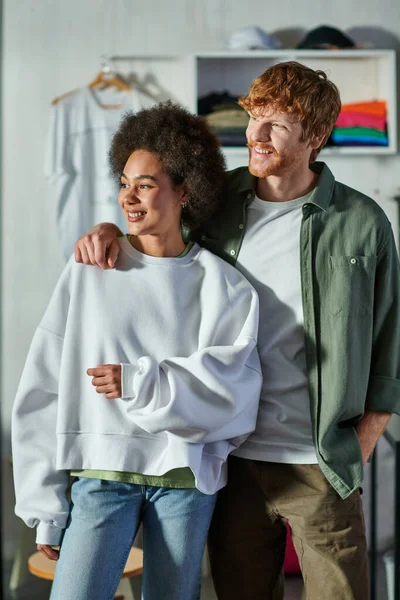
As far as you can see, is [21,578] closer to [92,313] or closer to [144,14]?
[92,313]

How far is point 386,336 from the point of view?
48.4 inches

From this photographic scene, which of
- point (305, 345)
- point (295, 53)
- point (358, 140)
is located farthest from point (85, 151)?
point (305, 345)

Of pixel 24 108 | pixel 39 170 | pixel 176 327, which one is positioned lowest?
pixel 176 327

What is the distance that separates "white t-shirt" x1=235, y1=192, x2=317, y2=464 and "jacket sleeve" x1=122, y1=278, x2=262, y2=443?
0.15 feet

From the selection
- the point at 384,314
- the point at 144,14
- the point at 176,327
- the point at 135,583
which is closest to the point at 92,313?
the point at 176,327

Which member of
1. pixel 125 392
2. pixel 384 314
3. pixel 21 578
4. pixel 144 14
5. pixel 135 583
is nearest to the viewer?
pixel 125 392

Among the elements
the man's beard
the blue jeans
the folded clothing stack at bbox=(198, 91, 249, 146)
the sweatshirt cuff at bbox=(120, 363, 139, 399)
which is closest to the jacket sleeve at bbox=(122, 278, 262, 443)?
the sweatshirt cuff at bbox=(120, 363, 139, 399)

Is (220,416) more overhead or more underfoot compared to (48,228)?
more underfoot

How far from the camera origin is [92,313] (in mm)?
1104

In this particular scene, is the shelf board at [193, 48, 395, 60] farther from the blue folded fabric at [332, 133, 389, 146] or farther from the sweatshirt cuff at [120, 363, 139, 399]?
the sweatshirt cuff at [120, 363, 139, 399]

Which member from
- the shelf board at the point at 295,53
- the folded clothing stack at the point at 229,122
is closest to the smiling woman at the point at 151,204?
the folded clothing stack at the point at 229,122

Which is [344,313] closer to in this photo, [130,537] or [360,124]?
[130,537]

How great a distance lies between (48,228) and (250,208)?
1.64m

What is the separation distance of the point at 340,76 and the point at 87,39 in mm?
1008
